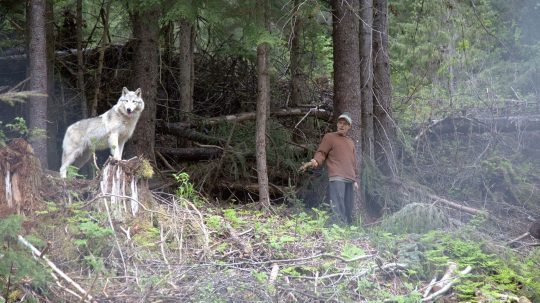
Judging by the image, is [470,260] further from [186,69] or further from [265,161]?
[186,69]

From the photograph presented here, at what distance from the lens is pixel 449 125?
14641mm

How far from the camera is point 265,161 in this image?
10938mm

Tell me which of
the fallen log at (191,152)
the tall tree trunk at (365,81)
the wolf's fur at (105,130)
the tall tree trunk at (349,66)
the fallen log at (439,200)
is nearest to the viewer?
the wolf's fur at (105,130)

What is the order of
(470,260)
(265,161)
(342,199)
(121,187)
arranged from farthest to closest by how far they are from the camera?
(265,161) → (342,199) → (470,260) → (121,187)

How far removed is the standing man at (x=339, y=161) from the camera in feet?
34.9

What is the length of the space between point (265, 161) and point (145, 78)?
3.32m

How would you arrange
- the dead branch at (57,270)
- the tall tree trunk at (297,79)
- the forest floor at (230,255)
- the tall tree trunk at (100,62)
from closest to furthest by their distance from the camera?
1. the dead branch at (57,270)
2. the forest floor at (230,255)
3. the tall tree trunk at (100,62)
4. the tall tree trunk at (297,79)

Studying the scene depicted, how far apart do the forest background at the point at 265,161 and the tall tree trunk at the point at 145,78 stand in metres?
0.03

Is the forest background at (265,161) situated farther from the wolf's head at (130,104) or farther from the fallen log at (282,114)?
the wolf's head at (130,104)

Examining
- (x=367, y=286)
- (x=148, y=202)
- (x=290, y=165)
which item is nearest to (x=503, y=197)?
(x=290, y=165)

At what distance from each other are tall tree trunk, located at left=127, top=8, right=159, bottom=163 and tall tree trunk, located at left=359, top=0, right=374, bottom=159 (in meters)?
4.03

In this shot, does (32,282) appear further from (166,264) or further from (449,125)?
(449,125)

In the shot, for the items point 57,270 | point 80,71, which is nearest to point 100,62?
point 80,71

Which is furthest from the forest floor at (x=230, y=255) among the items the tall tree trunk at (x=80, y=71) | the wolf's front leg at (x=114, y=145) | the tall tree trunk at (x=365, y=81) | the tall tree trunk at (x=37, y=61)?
the tall tree trunk at (x=80, y=71)
